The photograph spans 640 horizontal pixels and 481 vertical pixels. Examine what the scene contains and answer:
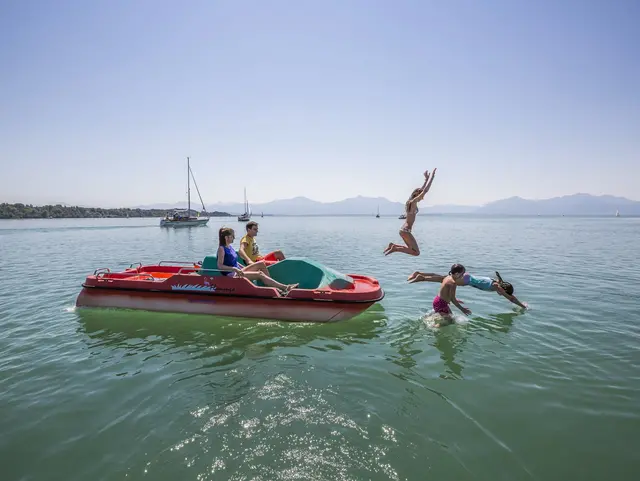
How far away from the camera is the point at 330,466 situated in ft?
13.8

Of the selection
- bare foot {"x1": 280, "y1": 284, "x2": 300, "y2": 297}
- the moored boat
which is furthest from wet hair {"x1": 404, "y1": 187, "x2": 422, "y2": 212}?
bare foot {"x1": 280, "y1": 284, "x2": 300, "y2": 297}

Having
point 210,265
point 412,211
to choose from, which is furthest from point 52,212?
point 412,211

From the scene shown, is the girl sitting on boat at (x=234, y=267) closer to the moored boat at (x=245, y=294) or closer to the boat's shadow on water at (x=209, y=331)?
the moored boat at (x=245, y=294)

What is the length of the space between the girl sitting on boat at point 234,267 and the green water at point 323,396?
107 cm

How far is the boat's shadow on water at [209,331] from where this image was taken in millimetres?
8164

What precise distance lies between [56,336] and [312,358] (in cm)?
650

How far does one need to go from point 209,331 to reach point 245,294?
4.23ft

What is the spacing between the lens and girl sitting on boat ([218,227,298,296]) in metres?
9.50

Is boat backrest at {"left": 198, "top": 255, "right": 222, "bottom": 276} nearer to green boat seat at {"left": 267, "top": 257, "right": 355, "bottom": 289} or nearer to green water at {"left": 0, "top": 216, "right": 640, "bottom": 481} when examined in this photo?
green water at {"left": 0, "top": 216, "right": 640, "bottom": 481}

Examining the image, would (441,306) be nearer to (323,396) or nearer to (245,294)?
(323,396)

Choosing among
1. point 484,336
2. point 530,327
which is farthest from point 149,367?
point 530,327

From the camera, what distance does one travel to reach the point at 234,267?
9.69 m

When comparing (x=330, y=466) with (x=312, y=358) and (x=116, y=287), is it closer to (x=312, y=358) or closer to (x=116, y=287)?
(x=312, y=358)

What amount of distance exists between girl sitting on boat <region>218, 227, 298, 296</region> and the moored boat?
0.58 feet
